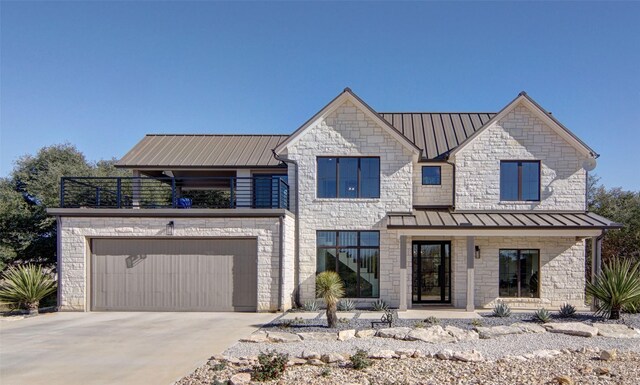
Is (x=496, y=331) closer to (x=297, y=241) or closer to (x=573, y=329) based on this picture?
(x=573, y=329)

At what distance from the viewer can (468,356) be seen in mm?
9516

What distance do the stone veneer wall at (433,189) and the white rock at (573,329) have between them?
21.6 ft

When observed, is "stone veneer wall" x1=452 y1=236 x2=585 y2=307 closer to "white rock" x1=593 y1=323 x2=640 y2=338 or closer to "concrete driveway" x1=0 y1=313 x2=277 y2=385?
"white rock" x1=593 y1=323 x2=640 y2=338

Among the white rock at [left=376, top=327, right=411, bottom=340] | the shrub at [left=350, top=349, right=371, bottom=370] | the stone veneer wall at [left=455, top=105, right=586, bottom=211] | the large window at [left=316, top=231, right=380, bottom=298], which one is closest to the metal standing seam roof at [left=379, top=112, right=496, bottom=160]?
the stone veneer wall at [left=455, top=105, right=586, bottom=211]

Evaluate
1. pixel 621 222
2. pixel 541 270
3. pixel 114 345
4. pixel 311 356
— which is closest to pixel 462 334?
pixel 311 356

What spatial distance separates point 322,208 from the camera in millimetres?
18297

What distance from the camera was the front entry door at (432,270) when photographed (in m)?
18.8

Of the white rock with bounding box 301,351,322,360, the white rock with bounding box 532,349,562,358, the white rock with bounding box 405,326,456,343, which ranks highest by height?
the white rock with bounding box 301,351,322,360

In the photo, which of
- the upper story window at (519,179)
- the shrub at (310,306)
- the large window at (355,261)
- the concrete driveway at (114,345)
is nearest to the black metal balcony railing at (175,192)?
the large window at (355,261)

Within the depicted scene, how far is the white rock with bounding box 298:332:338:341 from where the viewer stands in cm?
1180

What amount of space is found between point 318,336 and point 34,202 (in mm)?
20122

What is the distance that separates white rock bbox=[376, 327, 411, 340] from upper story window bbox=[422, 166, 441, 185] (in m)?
7.89

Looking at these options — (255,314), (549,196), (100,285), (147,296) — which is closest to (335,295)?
(255,314)

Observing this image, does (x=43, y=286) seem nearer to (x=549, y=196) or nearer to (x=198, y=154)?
(x=198, y=154)
